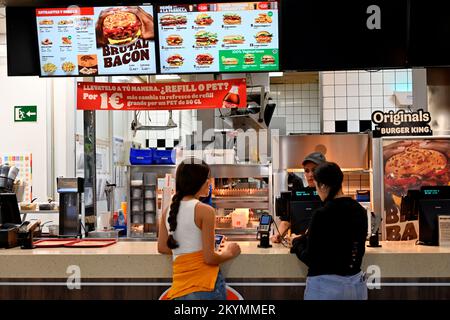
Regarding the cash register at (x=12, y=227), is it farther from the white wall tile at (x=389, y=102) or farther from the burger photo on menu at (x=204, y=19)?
the white wall tile at (x=389, y=102)

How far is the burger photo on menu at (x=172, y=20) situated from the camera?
416 centimetres

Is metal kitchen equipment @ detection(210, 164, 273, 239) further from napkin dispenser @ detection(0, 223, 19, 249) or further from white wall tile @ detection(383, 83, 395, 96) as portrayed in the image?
napkin dispenser @ detection(0, 223, 19, 249)

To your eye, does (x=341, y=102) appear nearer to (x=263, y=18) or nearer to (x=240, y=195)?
(x=240, y=195)

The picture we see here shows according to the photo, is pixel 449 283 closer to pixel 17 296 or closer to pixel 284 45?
pixel 284 45

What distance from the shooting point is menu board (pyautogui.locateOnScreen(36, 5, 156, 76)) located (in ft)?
13.8

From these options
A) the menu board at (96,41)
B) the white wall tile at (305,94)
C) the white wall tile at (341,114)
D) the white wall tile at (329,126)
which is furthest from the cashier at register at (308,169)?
the white wall tile at (305,94)

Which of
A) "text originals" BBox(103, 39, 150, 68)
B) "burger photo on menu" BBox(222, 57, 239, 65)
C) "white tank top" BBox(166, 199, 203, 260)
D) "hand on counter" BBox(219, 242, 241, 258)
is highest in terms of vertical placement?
"text originals" BBox(103, 39, 150, 68)

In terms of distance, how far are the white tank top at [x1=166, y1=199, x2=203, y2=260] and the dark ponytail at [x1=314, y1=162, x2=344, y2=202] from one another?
27.1 inches

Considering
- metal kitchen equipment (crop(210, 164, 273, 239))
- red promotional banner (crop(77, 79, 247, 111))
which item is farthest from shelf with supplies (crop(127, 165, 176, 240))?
red promotional banner (crop(77, 79, 247, 111))

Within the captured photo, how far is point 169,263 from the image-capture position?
10.7 ft

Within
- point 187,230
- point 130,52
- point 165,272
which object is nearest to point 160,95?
point 130,52

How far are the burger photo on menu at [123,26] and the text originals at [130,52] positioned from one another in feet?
0.13

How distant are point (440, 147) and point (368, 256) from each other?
2396 millimetres

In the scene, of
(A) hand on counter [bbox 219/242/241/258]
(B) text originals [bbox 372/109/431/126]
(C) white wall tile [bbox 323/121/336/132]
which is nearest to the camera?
(A) hand on counter [bbox 219/242/241/258]
